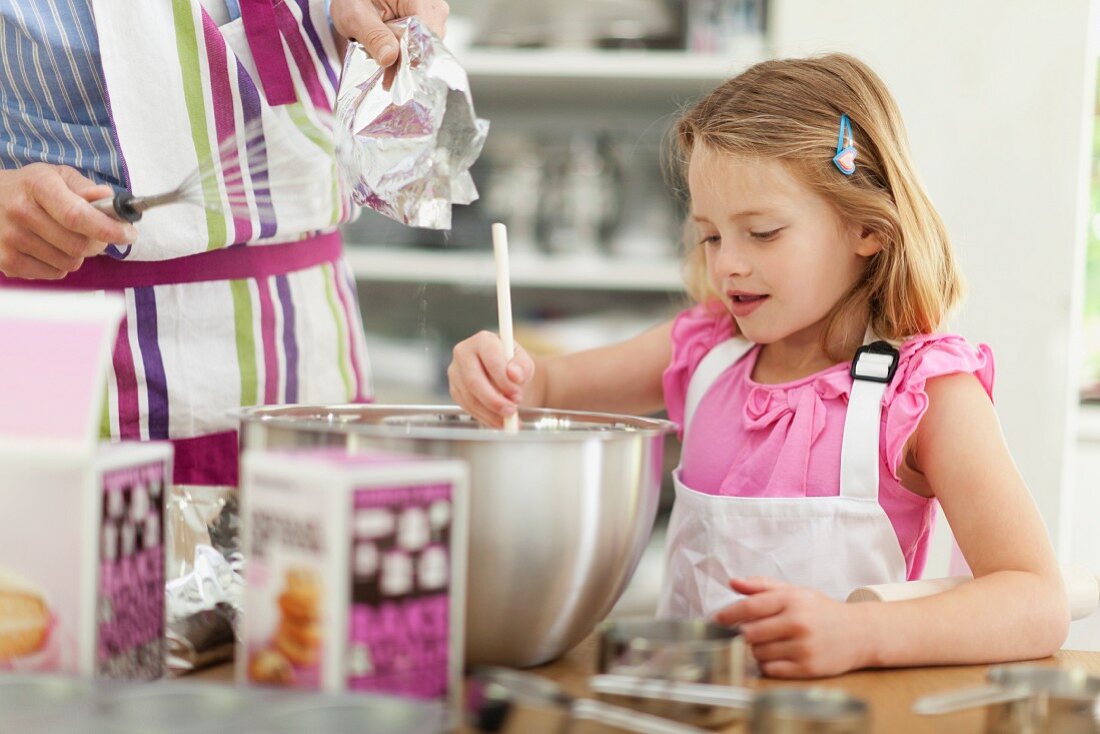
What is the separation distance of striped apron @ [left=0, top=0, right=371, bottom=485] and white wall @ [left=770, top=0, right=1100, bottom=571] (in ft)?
3.57

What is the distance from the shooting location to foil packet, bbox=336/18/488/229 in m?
0.92

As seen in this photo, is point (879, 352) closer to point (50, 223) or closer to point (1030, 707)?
point (1030, 707)

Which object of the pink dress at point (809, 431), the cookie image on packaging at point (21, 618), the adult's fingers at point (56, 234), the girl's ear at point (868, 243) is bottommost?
the cookie image on packaging at point (21, 618)

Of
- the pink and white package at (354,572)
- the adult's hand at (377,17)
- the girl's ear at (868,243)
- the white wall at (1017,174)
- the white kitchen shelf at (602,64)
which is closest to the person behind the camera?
the pink and white package at (354,572)

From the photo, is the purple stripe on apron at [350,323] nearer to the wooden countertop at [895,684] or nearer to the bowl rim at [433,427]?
the bowl rim at [433,427]

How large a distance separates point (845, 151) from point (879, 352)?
0.18 m

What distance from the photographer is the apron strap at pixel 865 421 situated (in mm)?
963

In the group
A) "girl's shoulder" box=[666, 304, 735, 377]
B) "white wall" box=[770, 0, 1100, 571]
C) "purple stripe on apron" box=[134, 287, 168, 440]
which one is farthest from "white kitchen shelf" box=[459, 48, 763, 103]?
"purple stripe on apron" box=[134, 287, 168, 440]

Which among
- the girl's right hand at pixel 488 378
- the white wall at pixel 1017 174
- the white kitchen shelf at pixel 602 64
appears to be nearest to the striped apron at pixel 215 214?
the girl's right hand at pixel 488 378

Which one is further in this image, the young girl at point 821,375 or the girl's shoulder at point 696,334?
the girl's shoulder at point 696,334

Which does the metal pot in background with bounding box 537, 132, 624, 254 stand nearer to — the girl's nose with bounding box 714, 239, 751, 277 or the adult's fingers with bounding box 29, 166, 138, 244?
the girl's nose with bounding box 714, 239, 751, 277

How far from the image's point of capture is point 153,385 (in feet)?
3.28

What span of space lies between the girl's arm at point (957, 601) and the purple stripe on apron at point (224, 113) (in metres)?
0.56

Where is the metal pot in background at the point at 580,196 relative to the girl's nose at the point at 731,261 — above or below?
above
